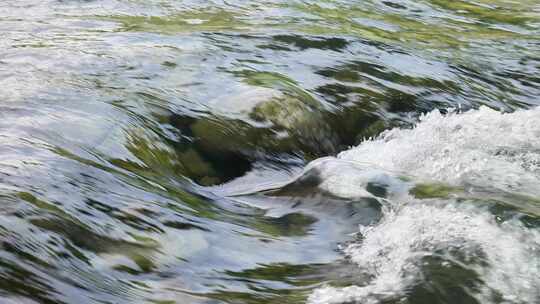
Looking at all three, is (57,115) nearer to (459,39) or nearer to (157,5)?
(157,5)

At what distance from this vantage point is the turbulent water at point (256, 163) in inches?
143

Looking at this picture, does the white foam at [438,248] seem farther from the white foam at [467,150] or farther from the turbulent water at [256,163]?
the white foam at [467,150]

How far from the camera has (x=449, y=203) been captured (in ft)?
14.9

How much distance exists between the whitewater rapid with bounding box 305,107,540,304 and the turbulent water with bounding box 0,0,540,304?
0.01m

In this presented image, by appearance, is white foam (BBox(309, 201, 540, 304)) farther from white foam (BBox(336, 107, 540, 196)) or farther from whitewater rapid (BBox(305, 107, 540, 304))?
white foam (BBox(336, 107, 540, 196))

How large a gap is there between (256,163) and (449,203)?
1.63 meters

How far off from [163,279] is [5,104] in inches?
89.7

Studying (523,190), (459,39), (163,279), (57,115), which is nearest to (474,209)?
(523,190)

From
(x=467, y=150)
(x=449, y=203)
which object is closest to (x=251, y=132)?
(x=467, y=150)

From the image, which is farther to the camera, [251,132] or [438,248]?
[251,132]

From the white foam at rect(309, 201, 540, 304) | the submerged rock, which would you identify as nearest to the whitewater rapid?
the white foam at rect(309, 201, 540, 304)

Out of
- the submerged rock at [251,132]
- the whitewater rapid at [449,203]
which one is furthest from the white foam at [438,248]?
the submerged rock at [251,132]

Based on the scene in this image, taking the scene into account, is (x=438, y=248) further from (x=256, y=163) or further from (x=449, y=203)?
(x=256, y=163)

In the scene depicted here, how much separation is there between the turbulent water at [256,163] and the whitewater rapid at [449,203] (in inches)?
0.5
